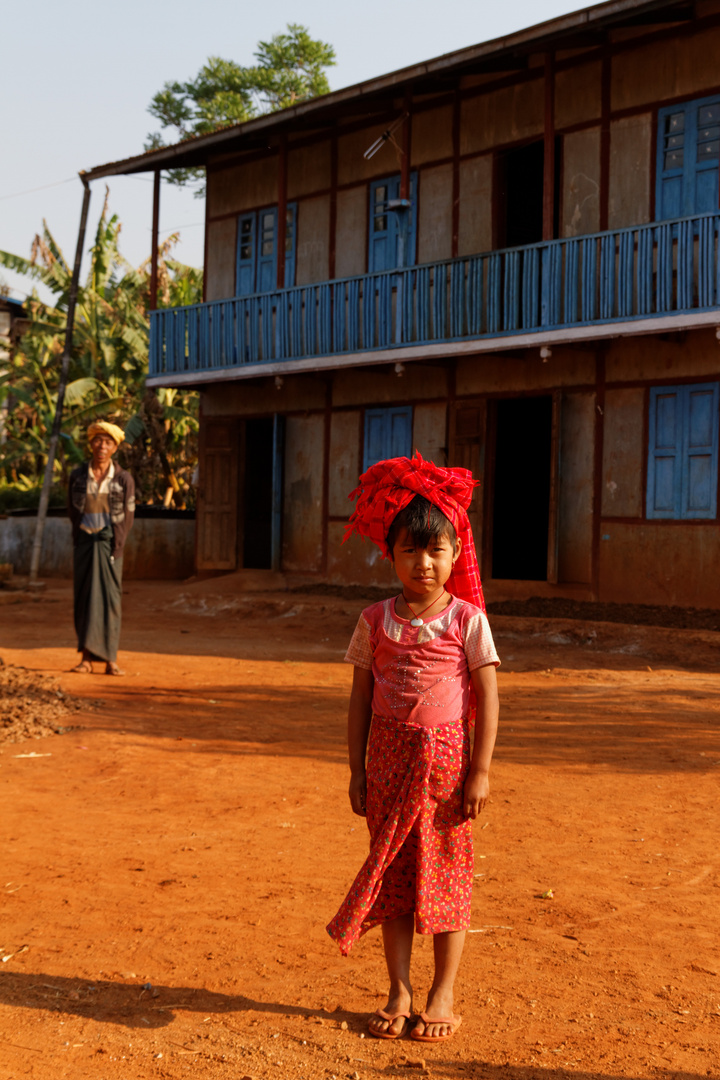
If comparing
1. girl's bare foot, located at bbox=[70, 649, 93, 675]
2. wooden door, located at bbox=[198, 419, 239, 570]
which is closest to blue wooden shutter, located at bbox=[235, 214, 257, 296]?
wooden door, located at bbox=[198, 419, 239, 570]

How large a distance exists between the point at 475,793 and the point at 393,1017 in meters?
0.57

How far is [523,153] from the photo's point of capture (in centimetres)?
1408

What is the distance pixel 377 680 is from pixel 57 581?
15886mm

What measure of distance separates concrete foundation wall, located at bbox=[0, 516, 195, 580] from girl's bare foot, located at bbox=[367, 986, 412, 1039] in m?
15.8

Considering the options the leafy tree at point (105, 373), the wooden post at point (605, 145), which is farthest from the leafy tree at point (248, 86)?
the wooden post at point (605, 145)

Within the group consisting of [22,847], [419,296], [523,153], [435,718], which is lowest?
[22,847]

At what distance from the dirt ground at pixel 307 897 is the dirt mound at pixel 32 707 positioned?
13 cm

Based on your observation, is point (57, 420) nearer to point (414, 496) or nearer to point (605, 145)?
point (605, 145)

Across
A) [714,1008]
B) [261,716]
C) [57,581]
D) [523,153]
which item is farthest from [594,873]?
[57,581]

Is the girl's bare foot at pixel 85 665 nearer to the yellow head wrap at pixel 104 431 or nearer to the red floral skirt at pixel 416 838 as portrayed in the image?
the yellow head wrap at pixel 104 431

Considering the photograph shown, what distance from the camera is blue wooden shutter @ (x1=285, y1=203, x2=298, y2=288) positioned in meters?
16.3

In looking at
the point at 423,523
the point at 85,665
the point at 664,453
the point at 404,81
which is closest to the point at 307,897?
the point at 423,523

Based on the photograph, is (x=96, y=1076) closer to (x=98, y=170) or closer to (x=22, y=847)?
(x=22, y=847)

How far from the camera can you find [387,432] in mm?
15039
